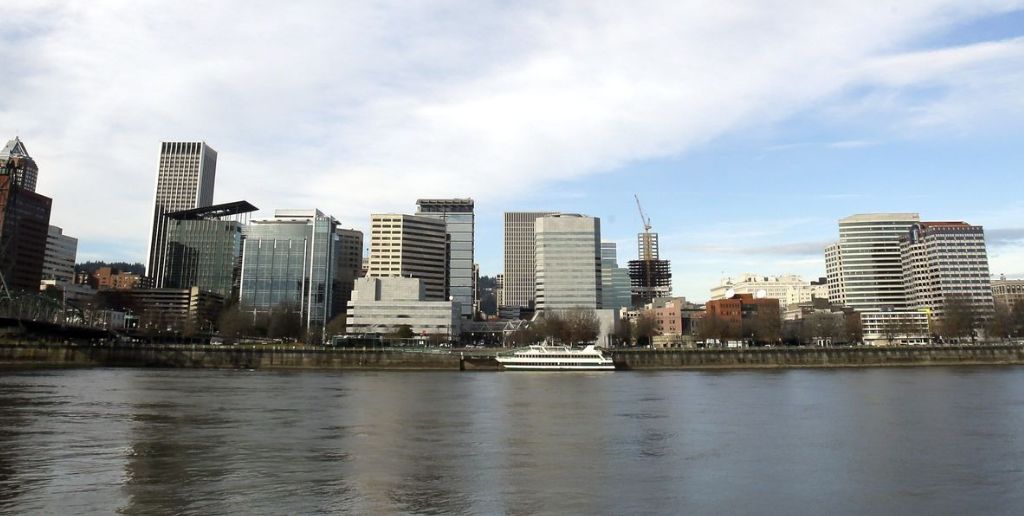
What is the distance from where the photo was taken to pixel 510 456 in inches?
1308

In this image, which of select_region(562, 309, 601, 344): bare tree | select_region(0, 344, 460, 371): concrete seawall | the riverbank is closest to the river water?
select_region(0, 344, 460, 371): concrete seawall

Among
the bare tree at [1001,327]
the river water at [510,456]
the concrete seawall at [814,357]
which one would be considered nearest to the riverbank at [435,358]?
the concrete seawall at [814,357]

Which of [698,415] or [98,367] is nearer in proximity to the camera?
[698,415]

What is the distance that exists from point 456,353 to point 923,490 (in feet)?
400

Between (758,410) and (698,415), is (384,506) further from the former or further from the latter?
(758,410)

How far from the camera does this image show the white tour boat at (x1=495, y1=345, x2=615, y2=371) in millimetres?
125625

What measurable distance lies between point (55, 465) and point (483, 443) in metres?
19.5

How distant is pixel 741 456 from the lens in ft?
111

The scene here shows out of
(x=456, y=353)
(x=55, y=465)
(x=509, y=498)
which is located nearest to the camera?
(x=509, y=498)

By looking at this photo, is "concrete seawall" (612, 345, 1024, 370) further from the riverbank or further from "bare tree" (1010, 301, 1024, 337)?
"bare tree" (1010, 301, 1024, 337)

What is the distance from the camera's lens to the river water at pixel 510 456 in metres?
24.0

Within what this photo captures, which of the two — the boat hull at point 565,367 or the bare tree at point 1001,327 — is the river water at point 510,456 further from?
the bare tree at point 1001,327

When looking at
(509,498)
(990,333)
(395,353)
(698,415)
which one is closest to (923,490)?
(509,498)

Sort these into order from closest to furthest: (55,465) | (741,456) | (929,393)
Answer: (55,465)
(741,456)
(929,393)
